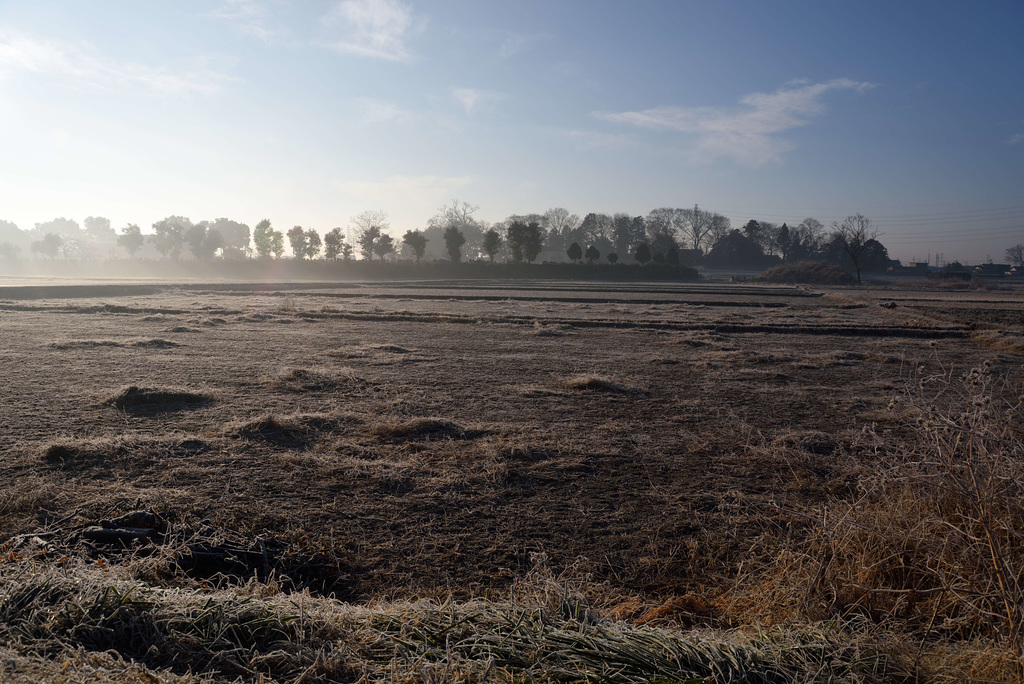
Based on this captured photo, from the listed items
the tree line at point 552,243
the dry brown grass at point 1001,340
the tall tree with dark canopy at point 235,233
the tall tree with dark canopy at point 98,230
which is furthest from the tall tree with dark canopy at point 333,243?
the tall tree with dark canopy at point 98,230

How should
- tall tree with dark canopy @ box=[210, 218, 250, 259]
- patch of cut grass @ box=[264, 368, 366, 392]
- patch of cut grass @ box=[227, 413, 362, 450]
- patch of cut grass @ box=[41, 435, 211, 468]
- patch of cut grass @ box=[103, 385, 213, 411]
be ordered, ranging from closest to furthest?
patch of cut grass @ box=[41, 435, 211, 468], patch of cut grass @ box=[227, 413, 362, 450], patch of cut grass @ box=[103, 385, 213, 411], patch of cut grass @ box=[264, 368, 366, 392], tall tree with dark canopy @ box=[210, 218, 250, 259]

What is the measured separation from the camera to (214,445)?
Result: 620cm

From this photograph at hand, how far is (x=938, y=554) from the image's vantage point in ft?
10.3

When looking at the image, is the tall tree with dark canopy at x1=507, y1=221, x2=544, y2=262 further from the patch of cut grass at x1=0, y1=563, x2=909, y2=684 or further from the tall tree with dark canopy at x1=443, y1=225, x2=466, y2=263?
the patch of cut grass at x1=0, y1=563, x2=909, y2=684

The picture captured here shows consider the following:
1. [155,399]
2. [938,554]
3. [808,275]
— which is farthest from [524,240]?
[938,554]

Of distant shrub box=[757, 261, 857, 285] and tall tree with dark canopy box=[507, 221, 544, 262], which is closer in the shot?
distant shrub box=[757, 261, 857, 285]

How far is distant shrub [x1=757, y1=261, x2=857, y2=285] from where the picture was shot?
63844 mm

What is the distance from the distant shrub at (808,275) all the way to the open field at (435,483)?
56.2 metres

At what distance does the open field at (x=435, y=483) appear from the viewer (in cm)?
293

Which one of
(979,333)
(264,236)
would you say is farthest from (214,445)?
(264,236)

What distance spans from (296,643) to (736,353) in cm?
1226

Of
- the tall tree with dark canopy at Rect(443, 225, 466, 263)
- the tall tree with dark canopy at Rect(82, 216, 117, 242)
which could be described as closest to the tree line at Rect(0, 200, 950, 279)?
the tall tree with dark canopy at Rect(443, 225, 466, 263)

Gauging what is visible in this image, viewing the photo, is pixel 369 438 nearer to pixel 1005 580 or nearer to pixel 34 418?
pixel 34 418

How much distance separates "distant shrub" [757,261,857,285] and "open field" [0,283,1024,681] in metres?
56.2
